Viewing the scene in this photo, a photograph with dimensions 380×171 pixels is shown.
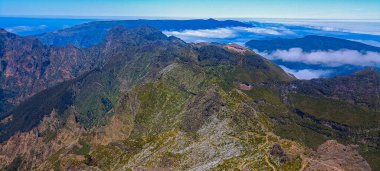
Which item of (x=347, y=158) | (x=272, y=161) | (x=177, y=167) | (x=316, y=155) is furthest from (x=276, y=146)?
(x=177, y=167)

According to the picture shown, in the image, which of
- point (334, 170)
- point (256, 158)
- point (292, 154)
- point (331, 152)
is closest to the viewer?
point (334, 170)

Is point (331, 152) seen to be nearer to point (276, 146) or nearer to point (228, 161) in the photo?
point (276, 146)

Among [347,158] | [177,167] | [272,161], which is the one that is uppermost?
[347,158]

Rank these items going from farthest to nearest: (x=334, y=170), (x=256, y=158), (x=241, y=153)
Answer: (x=241, y=153)
(x=256, y=158)
(x=334, y=170)

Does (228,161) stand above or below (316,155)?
below

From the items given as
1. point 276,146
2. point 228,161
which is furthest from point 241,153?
point 276,146

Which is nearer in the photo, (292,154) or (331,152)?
(331,152)

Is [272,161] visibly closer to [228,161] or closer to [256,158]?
[256,158]
